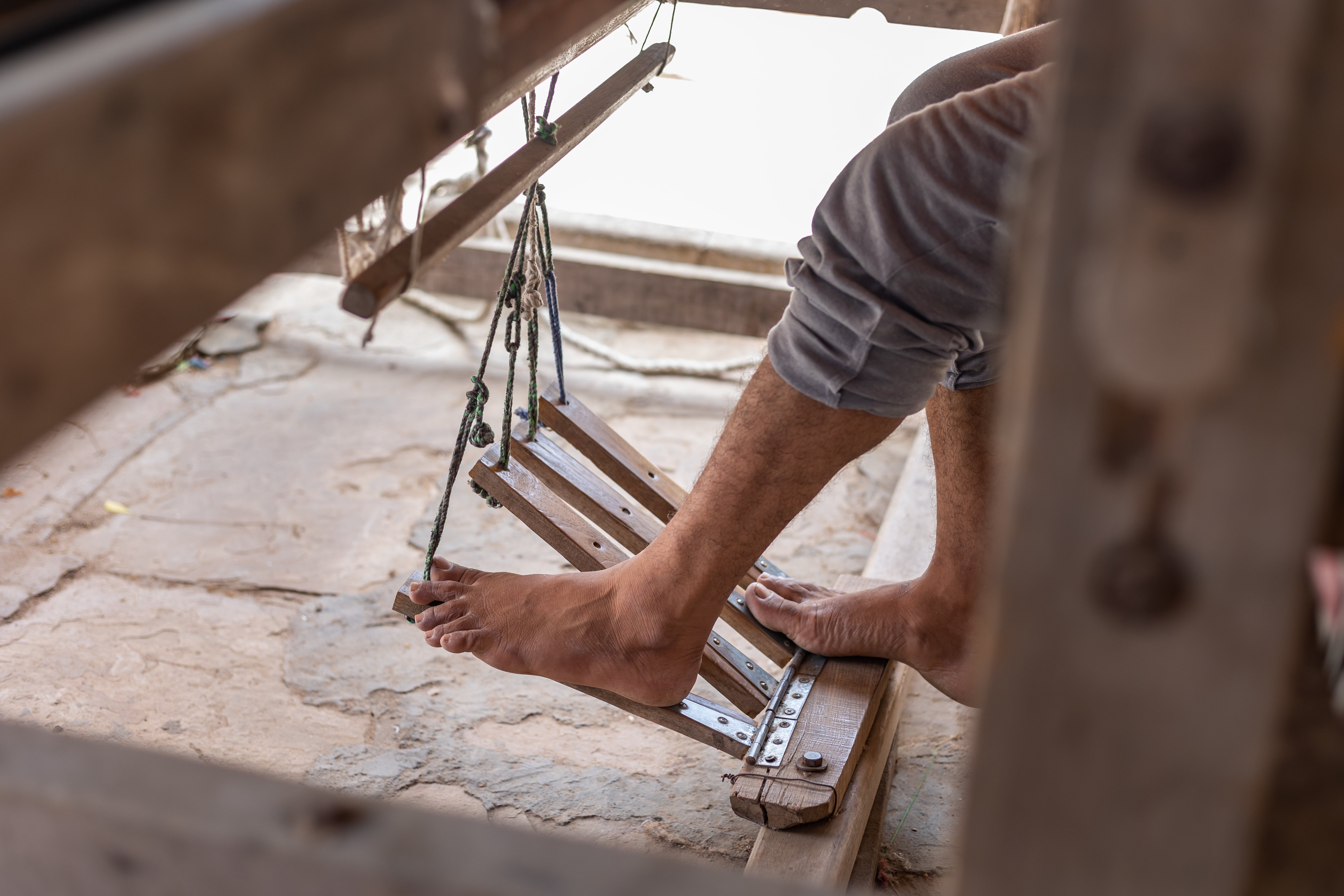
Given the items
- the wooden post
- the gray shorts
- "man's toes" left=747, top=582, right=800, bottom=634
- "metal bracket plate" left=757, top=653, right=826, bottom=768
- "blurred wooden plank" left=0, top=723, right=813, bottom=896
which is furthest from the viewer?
"man's toes" left=747, top=582, right=800, bottom=634

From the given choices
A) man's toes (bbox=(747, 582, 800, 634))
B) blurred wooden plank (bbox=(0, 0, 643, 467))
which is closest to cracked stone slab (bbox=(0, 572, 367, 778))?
man's toes (bbox=(747, 582, 800, 634))

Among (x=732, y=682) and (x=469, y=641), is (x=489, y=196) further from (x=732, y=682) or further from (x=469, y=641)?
(x=732, y=682)

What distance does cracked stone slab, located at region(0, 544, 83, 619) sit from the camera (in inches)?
86.0

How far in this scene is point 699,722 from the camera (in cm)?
150

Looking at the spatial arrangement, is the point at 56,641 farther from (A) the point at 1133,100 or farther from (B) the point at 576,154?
(B) the point at 576,154

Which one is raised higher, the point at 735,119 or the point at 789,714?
the point at 735,119

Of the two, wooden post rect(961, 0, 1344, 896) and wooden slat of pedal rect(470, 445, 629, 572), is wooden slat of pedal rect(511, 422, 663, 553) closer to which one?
wooden slat of pedal rect(470, 445, 629, 572)

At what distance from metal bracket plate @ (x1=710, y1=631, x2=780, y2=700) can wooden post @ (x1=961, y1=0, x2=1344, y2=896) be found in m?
1.24

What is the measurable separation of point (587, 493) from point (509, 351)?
28cm

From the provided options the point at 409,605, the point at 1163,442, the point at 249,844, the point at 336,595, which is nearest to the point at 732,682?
the point at 409,605

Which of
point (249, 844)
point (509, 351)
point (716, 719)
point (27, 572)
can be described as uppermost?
point (249, 844)

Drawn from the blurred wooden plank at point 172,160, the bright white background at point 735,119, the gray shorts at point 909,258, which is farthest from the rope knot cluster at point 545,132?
the bright white background at point 735,119

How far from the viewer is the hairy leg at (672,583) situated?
123cm

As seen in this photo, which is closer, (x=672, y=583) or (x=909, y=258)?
(x=909, y=258)
